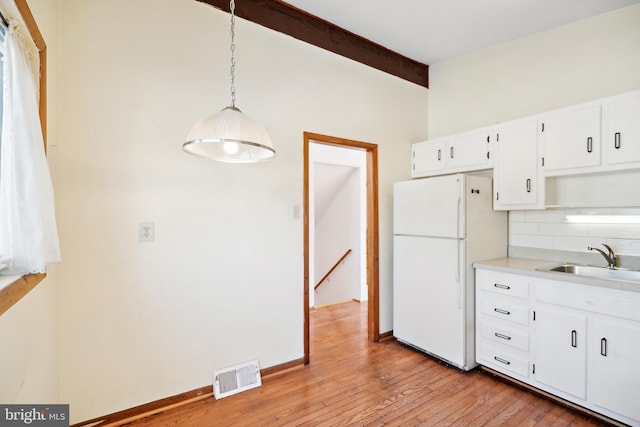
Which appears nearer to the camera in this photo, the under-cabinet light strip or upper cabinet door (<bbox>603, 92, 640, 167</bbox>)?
upper cabinet door (<bbox>603, 92, 640, 167</bbox>)

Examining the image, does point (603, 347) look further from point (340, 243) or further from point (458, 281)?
point (340, 243)

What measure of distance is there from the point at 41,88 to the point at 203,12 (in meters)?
1.22

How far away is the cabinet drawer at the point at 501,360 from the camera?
7.60 feet

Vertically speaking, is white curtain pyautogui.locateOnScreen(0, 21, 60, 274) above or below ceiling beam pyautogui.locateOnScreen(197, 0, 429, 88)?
below

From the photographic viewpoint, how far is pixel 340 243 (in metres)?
5.43

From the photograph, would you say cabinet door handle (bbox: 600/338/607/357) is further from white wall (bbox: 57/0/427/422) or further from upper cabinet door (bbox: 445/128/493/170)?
white wall (bbox: 57/0/427/422)

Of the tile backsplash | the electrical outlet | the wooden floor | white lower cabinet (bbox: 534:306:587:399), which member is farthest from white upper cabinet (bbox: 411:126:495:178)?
the electrical outlet

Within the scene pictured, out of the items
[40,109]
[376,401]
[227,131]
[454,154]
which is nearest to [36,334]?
[40,109]

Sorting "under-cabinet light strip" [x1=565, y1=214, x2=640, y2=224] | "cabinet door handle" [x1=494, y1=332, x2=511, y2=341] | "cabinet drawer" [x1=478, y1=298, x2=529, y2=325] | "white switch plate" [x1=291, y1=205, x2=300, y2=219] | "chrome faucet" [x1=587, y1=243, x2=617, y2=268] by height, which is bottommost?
"cabinet door handle" [x1=494, y1=332, x2=511, y2=341]

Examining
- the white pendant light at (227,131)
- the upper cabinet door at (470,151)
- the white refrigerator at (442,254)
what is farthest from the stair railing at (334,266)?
the white pendant light at (227,131)

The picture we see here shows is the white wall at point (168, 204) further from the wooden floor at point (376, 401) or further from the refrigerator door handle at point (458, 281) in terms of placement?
the refrigerator door handle at point (458, 281)

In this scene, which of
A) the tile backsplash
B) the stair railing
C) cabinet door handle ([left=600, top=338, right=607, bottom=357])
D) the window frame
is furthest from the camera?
the stair railing

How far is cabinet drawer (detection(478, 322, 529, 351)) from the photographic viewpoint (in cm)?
232

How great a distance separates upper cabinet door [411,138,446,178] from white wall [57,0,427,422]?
126 centimetres
